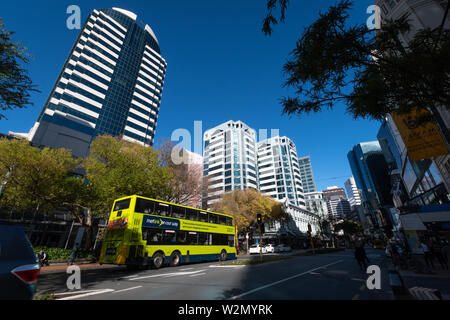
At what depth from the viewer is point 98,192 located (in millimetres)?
16516

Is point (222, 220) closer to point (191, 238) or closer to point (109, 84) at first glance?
point (191, 238)

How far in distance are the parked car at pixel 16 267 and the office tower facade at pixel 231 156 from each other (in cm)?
6085

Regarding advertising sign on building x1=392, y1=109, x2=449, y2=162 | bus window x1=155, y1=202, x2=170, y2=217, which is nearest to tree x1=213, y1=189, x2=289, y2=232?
bus window x1=155, y1=202, x2=170, y2=217

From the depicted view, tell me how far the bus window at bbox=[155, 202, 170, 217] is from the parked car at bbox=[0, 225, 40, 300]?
10.5 m

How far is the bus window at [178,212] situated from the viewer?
14.3 meters

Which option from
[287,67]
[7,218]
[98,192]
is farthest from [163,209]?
[7,218]

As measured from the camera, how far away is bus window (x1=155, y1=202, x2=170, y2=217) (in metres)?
13.1

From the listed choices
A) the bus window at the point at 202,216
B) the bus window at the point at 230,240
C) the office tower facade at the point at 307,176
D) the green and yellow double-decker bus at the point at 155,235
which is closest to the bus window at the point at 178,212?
the green and yellow double-decker bus at the point at 155,235

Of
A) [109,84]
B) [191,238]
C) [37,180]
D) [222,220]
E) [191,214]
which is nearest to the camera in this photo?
[191,238]

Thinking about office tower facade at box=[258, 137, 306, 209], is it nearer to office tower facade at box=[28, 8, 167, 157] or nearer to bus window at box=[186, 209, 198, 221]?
office tower facade at box=[28, 8, 167, 157]

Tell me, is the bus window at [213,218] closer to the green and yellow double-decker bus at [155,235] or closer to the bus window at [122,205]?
the green and yellow double-decker bus at [155,235]

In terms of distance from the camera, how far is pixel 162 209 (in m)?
13.4

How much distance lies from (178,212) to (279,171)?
69.2 m

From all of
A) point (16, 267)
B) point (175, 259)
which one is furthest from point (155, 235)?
point (16, 267)
